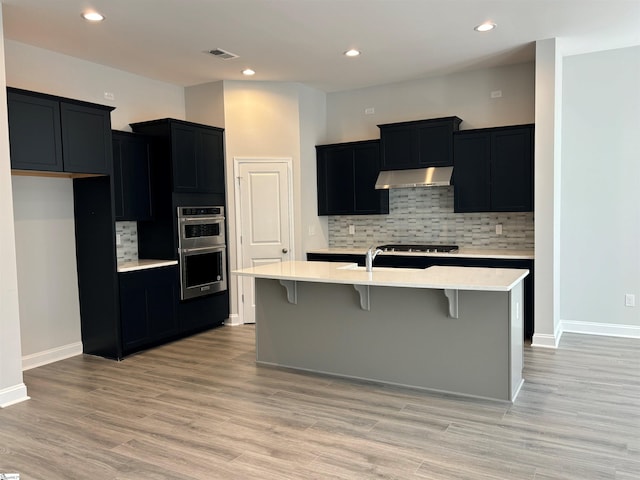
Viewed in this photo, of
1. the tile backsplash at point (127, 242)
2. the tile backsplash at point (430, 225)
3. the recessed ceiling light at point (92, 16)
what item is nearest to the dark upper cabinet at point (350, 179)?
the tile backsplash at point (430, 225)

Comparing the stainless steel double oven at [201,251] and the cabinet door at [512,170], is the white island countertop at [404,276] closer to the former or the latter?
the stainless steel double oven at [201,251]

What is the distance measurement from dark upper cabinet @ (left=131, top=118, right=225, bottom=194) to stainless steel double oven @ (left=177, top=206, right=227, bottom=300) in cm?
29

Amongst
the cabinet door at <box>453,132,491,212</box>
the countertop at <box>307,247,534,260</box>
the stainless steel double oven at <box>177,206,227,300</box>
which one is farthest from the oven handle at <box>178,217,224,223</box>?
the cabinet door at <box>453,132,491,212</box>

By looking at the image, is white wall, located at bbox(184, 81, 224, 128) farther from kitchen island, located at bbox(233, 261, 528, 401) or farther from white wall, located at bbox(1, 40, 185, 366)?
kitchen island, located at bbox(233, 261, 528, 401)

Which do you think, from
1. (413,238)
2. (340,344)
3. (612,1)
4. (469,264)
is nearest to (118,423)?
(340,344)

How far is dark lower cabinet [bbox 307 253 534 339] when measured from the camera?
17.5 ft

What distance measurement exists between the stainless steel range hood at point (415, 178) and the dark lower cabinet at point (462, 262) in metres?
0.89

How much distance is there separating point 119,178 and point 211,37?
69.9 inches

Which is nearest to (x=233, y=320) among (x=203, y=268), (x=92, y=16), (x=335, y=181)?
(x=203, y=268)

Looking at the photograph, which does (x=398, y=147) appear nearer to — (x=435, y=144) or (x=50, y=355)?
(x=435, y=144)

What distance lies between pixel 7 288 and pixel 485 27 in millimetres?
4687

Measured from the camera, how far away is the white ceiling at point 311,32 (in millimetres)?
4047

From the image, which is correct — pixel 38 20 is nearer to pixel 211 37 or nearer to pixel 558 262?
pixel 211 37

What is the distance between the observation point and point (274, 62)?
5570 millimetres
